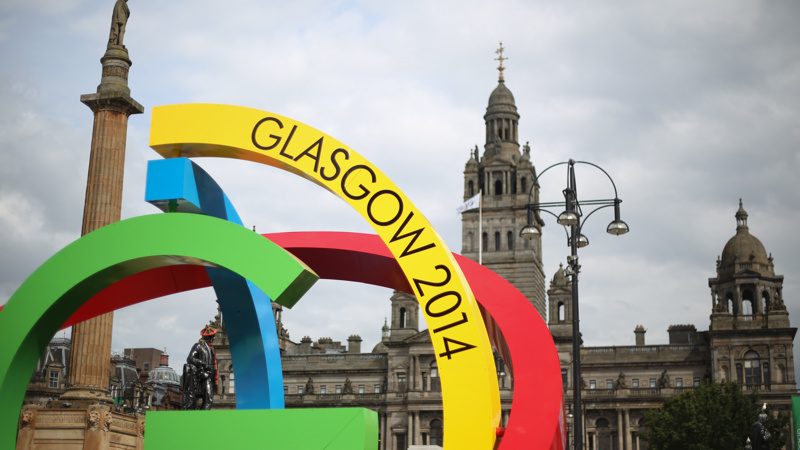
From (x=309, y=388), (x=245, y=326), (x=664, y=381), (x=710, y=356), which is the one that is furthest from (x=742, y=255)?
(x=245, y=326)

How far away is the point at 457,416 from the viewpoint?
13125mm

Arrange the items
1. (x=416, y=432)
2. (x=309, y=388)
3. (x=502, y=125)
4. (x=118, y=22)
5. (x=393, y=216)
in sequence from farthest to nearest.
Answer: (x=502, y=125), (x=309, y=388), (x=416, y=432), (x=118, y=22), (x=393, y=216)

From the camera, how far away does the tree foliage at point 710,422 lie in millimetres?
57500

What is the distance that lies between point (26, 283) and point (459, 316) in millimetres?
6919

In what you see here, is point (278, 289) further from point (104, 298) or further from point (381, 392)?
point (381, 392)

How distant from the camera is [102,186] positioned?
34688mm

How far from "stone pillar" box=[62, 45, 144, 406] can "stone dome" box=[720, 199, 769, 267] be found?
59.9m

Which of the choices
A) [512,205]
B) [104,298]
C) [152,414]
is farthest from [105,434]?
[512,205]

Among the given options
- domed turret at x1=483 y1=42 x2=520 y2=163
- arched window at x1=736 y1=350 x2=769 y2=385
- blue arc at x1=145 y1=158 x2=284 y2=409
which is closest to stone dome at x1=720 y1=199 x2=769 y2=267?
arched window at x1=736 y1=350 x2=769 y2=385

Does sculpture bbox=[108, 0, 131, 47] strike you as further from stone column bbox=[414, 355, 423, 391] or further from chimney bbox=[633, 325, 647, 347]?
chimney bbox=[633, 325, 647, 347]

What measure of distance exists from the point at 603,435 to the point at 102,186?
56.6 metres

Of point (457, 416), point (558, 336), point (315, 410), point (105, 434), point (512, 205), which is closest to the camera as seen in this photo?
point (315, 410)

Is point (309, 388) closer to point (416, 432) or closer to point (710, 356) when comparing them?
point (416, 432)

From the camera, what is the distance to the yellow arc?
1314 cm
